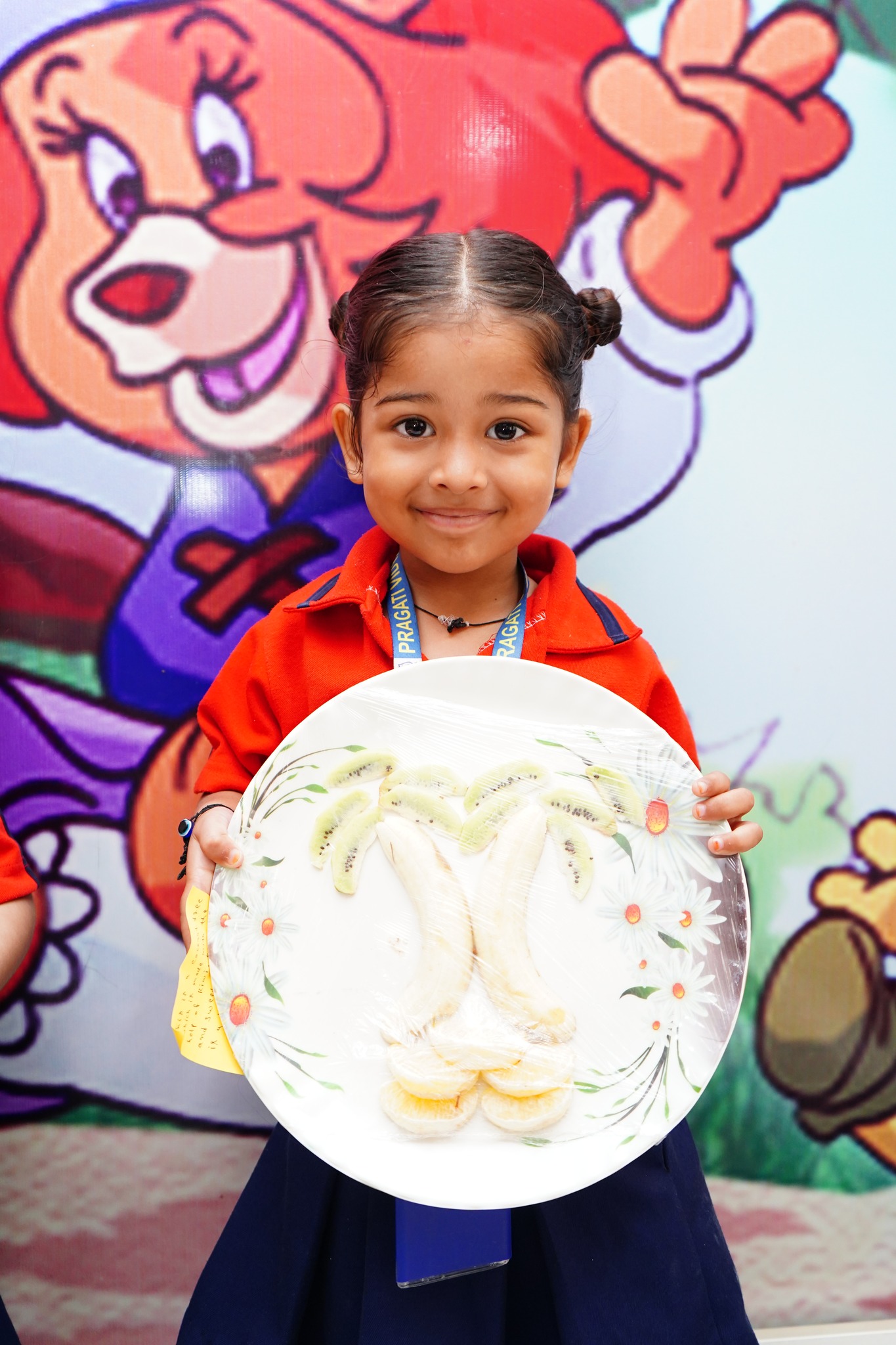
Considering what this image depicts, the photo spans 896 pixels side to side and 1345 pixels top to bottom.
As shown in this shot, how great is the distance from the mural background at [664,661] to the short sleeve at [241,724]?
0.19 meters

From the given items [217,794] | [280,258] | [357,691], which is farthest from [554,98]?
[217,794]

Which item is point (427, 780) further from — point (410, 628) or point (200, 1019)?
point (200, 1019)

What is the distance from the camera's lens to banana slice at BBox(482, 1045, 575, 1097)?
0.84 meters

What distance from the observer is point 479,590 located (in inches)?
41.9

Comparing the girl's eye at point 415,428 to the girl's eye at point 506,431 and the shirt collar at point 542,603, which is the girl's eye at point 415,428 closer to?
the girl's eye at point 506,431

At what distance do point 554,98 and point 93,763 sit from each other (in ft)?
3.56

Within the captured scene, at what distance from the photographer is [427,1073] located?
84 cm

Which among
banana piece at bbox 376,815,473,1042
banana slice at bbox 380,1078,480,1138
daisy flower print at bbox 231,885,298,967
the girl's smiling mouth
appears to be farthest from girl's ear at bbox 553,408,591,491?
banana slice at bbox 380,1078,480,1138

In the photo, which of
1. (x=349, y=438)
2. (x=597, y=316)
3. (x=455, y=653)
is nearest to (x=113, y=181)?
(x=349, y=438)

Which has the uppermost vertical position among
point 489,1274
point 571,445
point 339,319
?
point 339,319

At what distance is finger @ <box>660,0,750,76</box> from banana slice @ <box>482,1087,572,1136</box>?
128cm

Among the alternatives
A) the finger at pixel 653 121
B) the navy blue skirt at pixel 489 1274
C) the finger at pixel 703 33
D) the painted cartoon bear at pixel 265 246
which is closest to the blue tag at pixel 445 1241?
the navy blue skirt at pixel 489 1274

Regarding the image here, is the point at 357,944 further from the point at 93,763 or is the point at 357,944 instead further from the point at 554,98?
the point at 554,98

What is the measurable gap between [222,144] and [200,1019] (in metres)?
1.07
